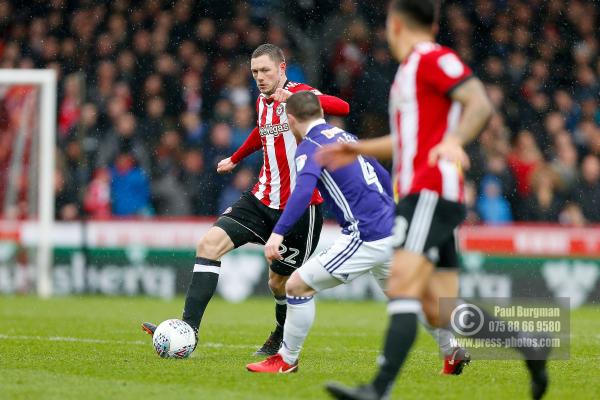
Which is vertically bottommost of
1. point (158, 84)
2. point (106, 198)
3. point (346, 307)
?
point (346, 307)

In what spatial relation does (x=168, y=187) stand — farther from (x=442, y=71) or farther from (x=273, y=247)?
(x=442, y=71)

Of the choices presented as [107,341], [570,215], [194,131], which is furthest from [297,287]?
[194,131]

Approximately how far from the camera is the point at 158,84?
1745 centimetres

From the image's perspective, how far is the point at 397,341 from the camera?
535cm

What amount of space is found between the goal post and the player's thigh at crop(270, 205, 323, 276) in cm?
804

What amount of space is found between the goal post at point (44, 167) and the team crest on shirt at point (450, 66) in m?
11.1

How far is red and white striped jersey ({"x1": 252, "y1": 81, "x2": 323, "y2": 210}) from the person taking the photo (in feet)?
28.2

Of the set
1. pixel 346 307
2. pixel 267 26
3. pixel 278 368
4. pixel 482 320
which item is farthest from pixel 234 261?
pixel 482 320

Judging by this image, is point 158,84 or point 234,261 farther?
point 158,84

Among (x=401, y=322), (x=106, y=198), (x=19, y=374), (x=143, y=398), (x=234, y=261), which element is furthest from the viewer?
(x=106, y=198)

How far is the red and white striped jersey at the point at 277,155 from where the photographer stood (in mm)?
8602

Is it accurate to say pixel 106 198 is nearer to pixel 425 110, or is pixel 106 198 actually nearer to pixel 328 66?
pixel 328 66

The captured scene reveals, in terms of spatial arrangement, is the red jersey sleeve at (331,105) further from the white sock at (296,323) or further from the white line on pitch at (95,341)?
the white line on pitch at (95,341)

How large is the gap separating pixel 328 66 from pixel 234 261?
11.8 ft
